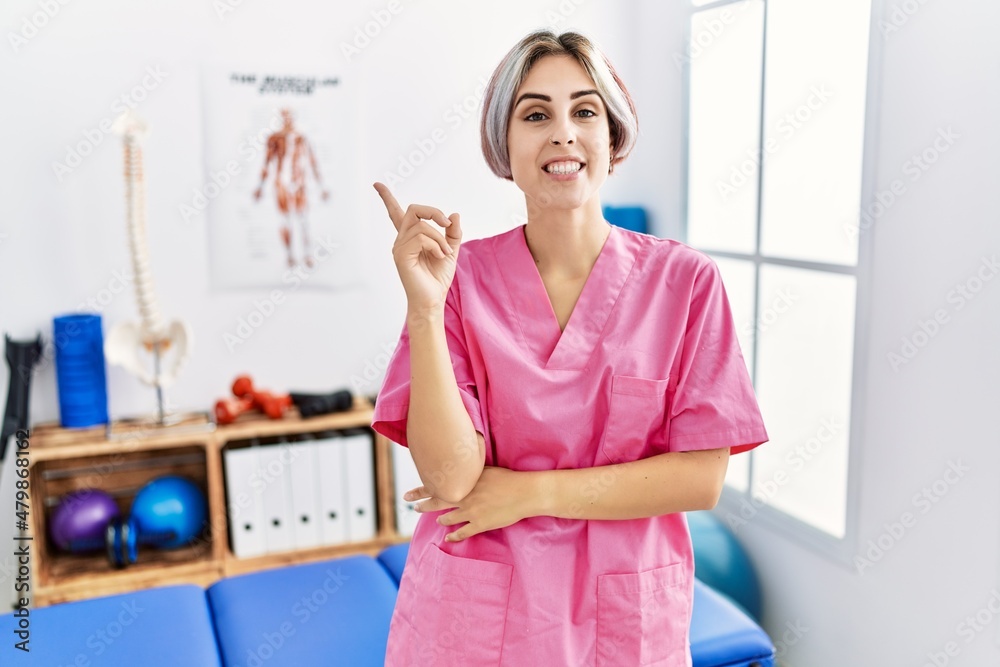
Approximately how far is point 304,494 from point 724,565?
133 cm

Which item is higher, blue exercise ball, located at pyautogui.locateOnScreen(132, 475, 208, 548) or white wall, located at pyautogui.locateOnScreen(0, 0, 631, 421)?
white wall, located at pyautogui.locateOnScreen(0, 0, 631, 421)

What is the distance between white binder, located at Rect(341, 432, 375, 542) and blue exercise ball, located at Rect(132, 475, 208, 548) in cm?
48

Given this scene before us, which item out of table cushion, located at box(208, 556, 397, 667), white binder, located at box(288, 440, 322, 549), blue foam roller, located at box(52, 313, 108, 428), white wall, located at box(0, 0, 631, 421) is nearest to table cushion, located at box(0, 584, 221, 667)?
table cushion, located at box(208, 556, 397, 667)

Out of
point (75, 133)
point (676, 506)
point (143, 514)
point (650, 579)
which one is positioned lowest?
point (143, 514)

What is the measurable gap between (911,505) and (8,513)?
266 cm

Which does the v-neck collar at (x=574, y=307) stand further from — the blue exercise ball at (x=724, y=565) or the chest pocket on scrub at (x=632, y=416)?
the blue exercise ball at (x=724, y=565)

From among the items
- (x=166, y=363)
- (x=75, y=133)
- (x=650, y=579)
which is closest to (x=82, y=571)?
(x=166, y=363)

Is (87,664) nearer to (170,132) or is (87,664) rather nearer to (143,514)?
(143,514)

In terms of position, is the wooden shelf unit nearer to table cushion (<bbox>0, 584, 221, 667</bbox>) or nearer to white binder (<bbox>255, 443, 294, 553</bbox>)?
white binder (<bbox>255, 443, 294, 553</bbox>)

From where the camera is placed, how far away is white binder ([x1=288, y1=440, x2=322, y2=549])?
2725mm

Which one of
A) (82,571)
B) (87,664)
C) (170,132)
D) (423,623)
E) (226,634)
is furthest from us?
(170,132)

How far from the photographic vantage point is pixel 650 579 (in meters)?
1.19

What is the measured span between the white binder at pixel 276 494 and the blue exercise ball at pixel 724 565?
127 centimetres

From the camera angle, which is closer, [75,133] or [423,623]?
[423,623]
